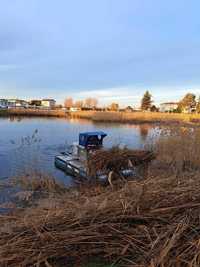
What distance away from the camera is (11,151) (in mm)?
19062

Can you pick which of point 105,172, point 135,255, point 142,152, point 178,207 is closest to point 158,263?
point 135,255

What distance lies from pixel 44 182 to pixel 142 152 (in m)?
3.76

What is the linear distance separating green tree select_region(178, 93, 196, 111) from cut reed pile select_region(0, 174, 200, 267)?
80259 millimetres

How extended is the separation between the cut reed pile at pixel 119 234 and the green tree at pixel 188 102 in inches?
3160

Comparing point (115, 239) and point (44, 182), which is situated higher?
point (115, 239)

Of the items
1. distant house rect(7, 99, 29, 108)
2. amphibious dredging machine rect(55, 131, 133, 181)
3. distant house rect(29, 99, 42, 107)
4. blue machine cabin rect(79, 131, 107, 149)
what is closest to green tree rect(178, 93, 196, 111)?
distant house rect(7, 99, 29, 108)

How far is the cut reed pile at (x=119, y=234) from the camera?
330 cm

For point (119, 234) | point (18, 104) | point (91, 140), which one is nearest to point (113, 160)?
point (91, 140)

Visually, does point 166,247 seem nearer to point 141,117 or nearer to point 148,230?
point 148,230

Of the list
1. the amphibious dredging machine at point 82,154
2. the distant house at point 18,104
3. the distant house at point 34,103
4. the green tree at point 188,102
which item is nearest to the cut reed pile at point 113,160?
the amphibious dredging machine at point 82,154

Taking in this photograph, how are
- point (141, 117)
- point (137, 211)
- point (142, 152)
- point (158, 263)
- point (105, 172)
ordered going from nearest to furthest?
point (158, 263)
point (137, 211)
point (105, 172)
point (142, 152)
point (141, 117)

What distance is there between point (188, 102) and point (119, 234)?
8286 centimetres

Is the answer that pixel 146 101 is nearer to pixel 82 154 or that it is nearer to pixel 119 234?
pixel 82 154

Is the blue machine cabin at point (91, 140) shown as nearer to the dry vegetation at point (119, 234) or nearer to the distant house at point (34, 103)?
the dry vegetation at point (119, 234)
